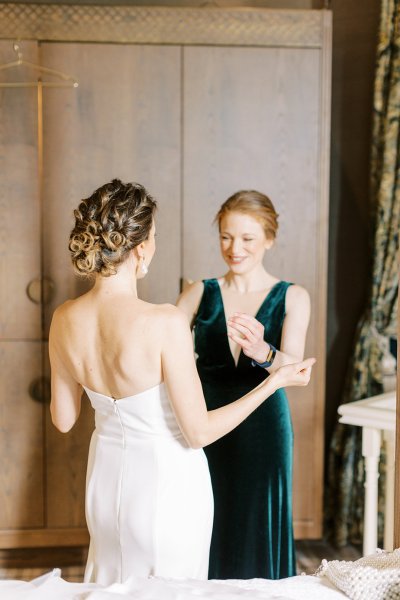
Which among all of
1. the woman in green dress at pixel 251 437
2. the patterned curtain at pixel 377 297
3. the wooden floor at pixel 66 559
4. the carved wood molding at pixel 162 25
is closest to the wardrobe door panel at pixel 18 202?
the carved wood molding at pixel 162 25

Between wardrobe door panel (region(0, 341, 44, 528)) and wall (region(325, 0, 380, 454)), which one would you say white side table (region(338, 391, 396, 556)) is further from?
wardrobe door panel (region(0, 341, 44, 528))

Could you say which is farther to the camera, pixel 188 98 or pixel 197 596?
pixel 188 98

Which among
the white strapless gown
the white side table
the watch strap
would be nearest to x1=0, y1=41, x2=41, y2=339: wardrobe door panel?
the watch strap

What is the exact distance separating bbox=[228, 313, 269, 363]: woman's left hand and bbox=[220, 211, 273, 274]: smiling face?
34 centimetres

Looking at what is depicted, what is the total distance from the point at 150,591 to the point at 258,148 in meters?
2.17

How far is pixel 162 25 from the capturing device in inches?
110

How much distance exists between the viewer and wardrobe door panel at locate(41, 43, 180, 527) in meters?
2.81

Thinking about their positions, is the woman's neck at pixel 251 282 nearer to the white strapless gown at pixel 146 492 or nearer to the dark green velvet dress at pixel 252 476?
the dark green velvet dress at pixel 252 476

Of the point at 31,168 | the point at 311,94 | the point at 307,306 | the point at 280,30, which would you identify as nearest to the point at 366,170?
the point at 311,94

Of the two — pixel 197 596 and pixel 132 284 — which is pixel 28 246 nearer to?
pixel 132 284

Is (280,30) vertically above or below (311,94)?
above

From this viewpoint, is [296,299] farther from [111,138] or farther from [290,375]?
[111,138]

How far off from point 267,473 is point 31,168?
1592 millimetres

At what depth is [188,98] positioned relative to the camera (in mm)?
2832
